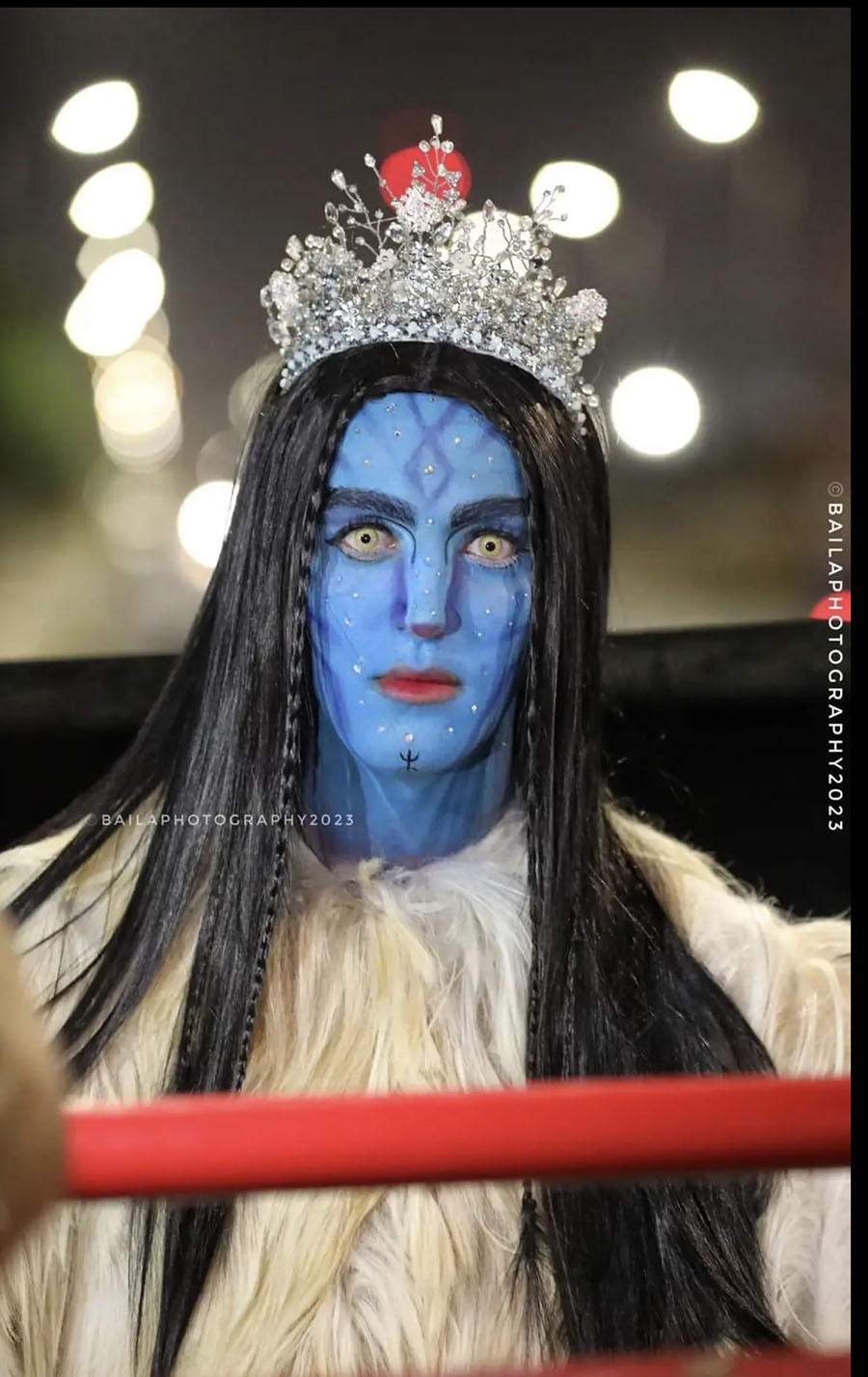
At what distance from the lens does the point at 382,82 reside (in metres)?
1.24

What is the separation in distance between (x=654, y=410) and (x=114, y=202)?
0.54 meters

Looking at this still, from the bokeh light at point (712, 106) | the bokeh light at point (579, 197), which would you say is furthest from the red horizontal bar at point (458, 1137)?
the bokeh light at point (712, 106)

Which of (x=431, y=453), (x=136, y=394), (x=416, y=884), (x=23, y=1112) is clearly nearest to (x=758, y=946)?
(x=416, y=884)

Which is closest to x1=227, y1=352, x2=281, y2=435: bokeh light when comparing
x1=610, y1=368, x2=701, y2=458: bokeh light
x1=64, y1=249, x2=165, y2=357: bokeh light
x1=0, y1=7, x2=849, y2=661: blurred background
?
x1=0, y1=7, x2=849, y2=661: blurred background

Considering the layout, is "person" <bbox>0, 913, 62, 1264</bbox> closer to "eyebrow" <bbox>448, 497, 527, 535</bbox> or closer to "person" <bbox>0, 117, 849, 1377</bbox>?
"person" <bbox>0, 117, 849, 1377</bbox>

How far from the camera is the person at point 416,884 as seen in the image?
1076mm

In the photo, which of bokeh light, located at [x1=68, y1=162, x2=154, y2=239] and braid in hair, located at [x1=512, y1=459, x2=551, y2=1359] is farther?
bokeh light, located at [x1=68, y1=162, x2=154, y2=239]

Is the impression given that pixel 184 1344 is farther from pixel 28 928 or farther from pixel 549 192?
pixel 549 192

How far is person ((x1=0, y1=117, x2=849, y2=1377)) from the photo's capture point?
1076 millimetres

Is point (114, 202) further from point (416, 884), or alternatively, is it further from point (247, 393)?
point (416, 884)

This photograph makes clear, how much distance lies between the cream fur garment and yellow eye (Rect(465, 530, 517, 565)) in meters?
0.24

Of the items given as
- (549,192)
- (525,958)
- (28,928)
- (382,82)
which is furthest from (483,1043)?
(382,82)

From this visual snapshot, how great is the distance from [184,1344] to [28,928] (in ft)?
1.22

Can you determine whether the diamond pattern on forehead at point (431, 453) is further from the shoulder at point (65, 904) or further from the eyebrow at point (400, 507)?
the shoulder at point (65, 904)
